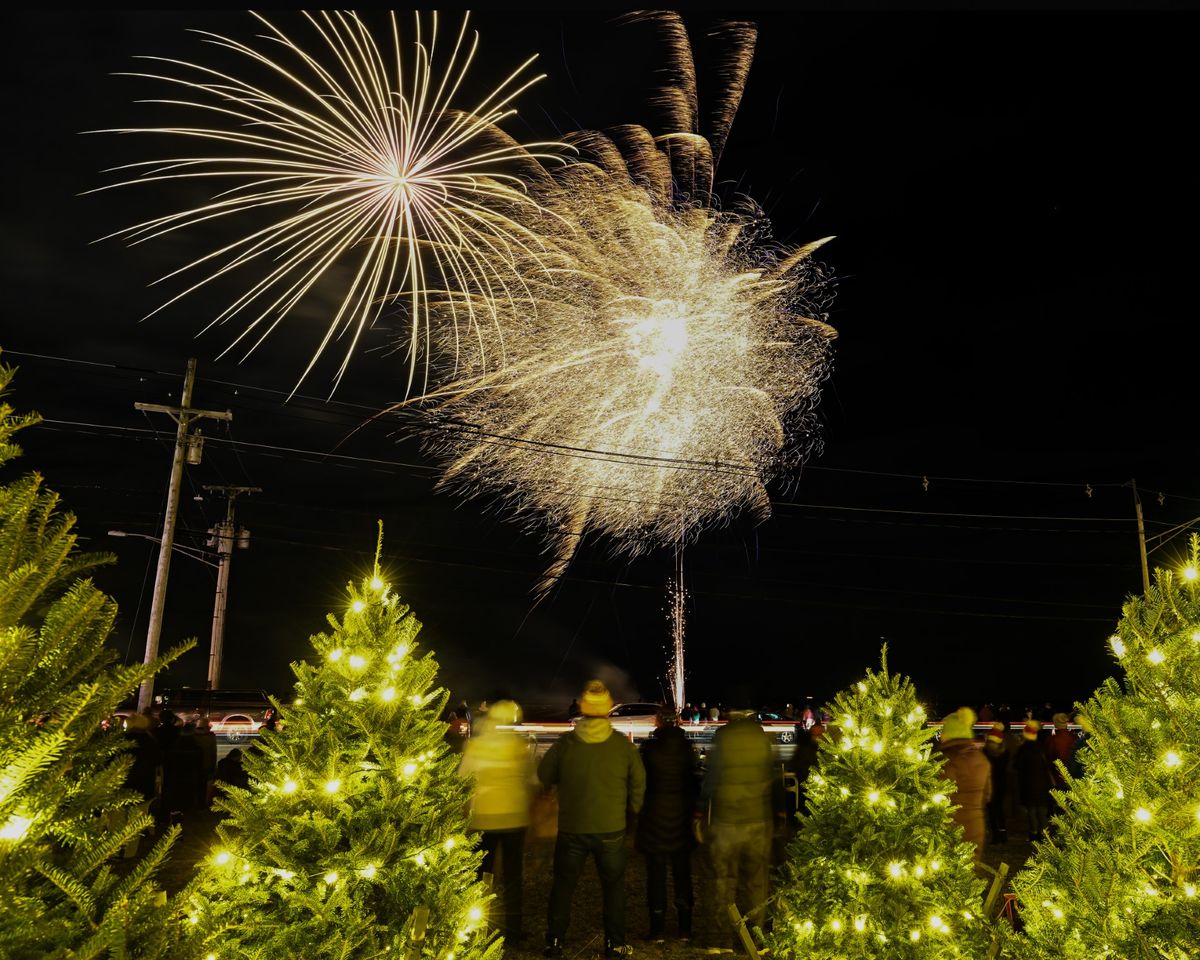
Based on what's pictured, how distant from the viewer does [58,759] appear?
1989mm

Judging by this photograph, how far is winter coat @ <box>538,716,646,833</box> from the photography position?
6.71m

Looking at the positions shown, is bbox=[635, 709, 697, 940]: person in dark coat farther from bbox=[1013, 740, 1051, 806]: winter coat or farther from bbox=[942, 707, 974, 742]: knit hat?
bbox=[1013, 740, 1051, 806]: winter coat

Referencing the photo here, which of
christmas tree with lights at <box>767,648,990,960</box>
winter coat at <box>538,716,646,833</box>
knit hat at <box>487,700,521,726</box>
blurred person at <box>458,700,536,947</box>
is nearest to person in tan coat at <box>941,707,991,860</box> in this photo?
christmas tree with lights at <box>767,648,990,960</box>

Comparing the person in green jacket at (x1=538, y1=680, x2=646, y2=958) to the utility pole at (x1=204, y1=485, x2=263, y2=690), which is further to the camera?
the utility pole at (x1=204, y1=485, x2=263, y2=690)

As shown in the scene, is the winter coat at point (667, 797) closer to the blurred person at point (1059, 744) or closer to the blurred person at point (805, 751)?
the blurred person at point (805, 751)

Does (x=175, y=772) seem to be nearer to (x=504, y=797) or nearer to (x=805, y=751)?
(x=504, y=797)

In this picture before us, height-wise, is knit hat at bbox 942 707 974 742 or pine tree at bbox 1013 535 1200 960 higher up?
knit hat at bbox 942 707 974 742

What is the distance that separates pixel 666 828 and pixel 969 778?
3473 mm

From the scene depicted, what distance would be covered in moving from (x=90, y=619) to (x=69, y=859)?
57cm

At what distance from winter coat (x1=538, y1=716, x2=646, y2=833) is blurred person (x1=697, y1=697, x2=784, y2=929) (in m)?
0.70

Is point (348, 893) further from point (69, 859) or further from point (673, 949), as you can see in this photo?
point (673, 949)

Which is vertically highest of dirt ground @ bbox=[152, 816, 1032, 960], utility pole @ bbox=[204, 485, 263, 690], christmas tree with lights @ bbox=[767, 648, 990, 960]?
utility pole @ bbox=[204, 485, 263, 690]

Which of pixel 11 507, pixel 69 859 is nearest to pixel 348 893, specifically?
pixel 69 859

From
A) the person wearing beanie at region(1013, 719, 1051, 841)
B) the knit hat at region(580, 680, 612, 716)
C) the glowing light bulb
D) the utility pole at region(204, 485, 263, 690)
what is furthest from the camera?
the utility pole at region(204, 485, 263, 690)
